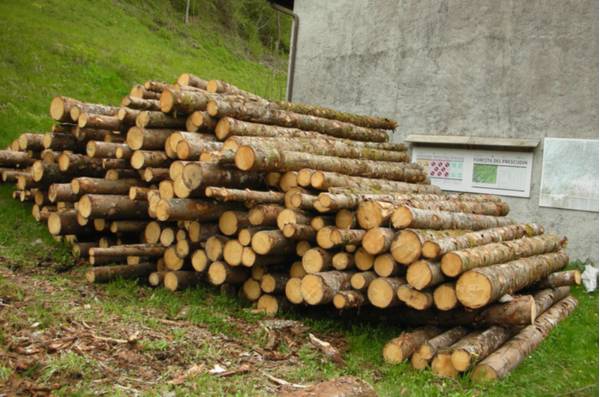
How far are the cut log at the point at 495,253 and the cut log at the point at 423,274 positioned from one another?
86 mm

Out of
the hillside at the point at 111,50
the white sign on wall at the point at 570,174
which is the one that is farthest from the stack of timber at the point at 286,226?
the hillside at the point at 111,50

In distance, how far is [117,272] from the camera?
7.34 metres

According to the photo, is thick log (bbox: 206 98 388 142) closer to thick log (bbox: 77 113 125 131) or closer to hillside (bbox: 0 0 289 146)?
thick log (bbox: 77 113 125 131)

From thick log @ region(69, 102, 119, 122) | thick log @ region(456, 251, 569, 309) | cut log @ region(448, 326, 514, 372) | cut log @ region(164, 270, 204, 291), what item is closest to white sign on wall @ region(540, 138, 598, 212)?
thick log @ region(456, 251, 569, 309)

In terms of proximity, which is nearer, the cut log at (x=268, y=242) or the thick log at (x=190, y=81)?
the cut log at (x=268, y=242)

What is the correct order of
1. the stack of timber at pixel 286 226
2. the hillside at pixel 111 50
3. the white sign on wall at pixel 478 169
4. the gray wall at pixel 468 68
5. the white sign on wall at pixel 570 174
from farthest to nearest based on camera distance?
the hillside at pixel 111 50 < the white sign on wall at pixel 478 169 < the gray wall at pixel 468 68 < the white sign on wall at pixel 570 174 < the stack of timber at pixel 286 226

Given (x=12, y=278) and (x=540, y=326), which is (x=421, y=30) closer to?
(x=540, y=326)

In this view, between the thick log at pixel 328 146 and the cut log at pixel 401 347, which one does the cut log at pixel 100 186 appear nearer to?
the thick log at pixel 328 146

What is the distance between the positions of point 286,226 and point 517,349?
8.53ft

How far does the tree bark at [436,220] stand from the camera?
6055 mm

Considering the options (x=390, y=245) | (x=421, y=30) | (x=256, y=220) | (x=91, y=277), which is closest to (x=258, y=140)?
(x=256, y=220)

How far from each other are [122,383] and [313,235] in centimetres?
267

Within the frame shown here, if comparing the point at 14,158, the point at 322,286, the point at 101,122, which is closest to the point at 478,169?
the point at 322,286

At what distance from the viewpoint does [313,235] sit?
640cm
